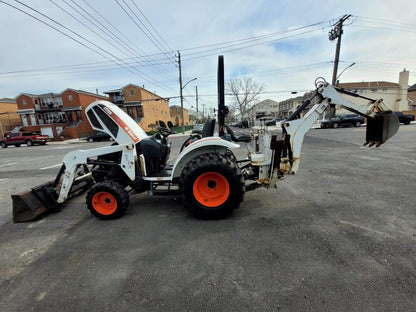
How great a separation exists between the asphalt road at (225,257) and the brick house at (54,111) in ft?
120

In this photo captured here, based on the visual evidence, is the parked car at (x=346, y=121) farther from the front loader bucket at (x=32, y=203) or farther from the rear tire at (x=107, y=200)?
the front loader bucket at (x=32, y=203)

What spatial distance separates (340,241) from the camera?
253 centimetres

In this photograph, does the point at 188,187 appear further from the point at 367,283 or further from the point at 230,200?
the point at 367,283

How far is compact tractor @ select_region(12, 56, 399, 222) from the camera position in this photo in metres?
3.12

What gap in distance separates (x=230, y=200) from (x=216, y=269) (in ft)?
3.70

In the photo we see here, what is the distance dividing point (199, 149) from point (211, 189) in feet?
2.35

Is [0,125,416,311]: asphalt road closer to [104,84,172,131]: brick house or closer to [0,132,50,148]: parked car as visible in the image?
[0,132,50,148]: parked car

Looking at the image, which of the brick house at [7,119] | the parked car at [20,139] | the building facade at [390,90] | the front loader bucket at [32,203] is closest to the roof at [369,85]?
the building facade at [390,90]

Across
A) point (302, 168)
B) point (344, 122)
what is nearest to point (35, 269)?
point (302, 168)

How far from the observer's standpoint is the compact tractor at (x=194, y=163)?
312 cm

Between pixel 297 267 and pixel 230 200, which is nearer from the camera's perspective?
pixel 297 267

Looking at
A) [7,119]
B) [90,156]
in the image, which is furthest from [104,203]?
[7,119]

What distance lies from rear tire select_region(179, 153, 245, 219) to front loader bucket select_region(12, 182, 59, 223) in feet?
8.53

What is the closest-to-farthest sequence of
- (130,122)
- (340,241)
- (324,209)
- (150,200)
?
(340,241)
(324,209)
(130,122)
(150,200)
